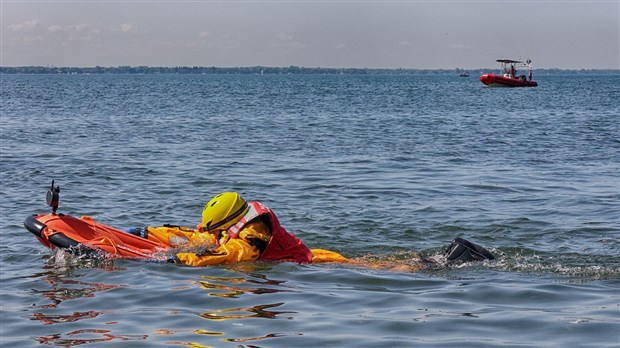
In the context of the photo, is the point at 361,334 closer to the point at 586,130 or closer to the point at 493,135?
the point at 493,135

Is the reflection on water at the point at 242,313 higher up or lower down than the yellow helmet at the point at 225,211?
lower down

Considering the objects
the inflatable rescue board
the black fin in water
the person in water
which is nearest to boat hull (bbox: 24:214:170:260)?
the inflatable rescue board

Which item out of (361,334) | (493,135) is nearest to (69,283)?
(361,334)

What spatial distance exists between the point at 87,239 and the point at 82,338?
3307 mm

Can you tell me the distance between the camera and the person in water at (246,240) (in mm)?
9820

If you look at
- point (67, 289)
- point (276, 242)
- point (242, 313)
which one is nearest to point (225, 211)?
point (276, 242)

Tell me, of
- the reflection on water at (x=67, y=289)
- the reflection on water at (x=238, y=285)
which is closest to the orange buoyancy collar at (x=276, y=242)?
the reflection on water at (x=238, y=285)

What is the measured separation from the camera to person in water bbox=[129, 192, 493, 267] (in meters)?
9.82

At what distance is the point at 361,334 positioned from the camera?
287 inches

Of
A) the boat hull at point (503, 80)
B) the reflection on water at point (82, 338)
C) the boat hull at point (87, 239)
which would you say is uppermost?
the boat hull at point (503, 80)

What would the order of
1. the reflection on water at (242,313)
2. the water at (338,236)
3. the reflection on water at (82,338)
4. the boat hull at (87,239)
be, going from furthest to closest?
the boat hull at (87,239) < the reflection on water at (242,313) < the water at (338,236) < the reflection on water at (82,338)

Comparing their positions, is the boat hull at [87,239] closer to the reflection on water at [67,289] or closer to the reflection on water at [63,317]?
the reflection on water at [67,289]

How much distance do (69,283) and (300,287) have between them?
2.60m

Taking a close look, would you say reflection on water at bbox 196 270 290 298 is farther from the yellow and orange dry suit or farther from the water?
the yellow and orange dry suit
